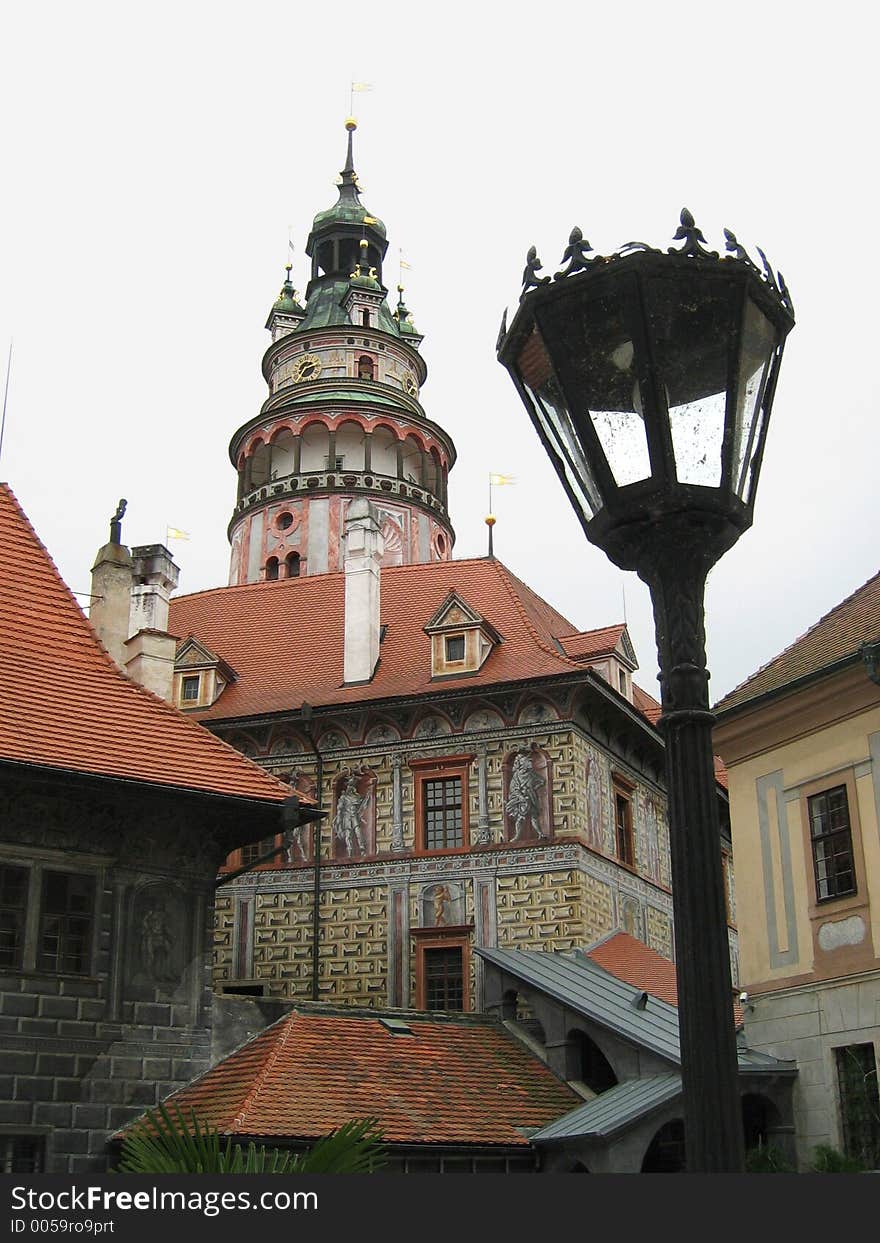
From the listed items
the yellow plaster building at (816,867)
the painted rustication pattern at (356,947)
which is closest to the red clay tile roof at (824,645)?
the yellow plaster building at (816,867)

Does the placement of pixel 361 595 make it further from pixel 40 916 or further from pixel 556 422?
pixel 556 422

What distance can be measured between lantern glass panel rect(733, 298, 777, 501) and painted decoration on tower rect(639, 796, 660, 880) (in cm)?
1937

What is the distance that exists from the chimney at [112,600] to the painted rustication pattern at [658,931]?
941 cm

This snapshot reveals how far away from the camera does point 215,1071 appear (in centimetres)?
1501

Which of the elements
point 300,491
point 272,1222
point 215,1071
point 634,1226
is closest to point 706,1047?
point 634,1226

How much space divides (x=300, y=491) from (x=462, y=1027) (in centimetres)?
1821

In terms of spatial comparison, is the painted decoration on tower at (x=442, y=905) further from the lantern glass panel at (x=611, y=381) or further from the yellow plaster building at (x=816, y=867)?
the lantern glass panel at (x=611, y=381)

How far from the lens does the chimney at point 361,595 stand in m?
23.2

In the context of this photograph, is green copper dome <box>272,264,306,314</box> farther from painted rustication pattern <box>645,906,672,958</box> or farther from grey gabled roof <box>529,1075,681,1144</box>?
grey gabled roof <box>529,1075,681,1144</box>

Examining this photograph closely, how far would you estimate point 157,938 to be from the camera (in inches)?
583

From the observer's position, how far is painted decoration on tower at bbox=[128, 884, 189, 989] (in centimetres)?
1466

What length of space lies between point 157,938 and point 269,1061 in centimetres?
172

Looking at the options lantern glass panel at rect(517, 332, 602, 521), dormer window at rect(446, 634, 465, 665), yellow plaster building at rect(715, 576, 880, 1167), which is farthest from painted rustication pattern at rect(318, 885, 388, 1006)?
lantern glass panel at rect(517, 332, 602, 521)

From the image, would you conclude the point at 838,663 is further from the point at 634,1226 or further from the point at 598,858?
the point at 634,1226
